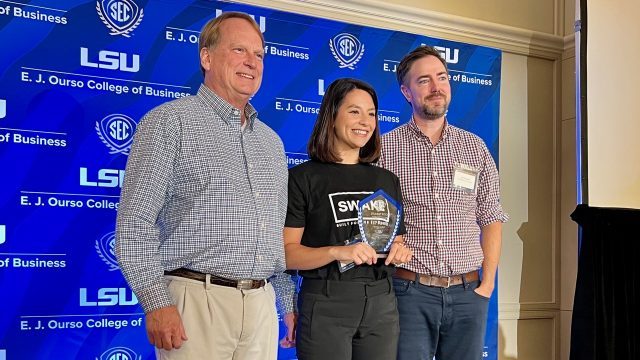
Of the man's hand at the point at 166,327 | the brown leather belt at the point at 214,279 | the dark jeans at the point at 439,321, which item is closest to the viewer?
the man's hand at the point at 166,327

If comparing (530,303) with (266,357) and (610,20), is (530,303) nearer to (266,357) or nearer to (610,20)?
(610,20)

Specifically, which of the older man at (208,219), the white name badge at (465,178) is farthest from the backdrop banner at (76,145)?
the older man at (208,219)

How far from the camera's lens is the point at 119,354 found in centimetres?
304

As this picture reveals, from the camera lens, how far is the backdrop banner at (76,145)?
112 inches

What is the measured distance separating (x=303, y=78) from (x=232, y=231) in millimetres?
1506

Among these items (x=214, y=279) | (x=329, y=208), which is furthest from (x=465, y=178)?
(x=214, y=279)

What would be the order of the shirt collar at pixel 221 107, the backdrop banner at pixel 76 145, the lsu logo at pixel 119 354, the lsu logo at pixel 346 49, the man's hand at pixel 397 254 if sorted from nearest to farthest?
the shirt collar at pixel 221 107
the man's hand at pixel 397 254
the backdrop banner at pixel 76 145
the lsu logo at pixel 119 354
the lsu logo at pixel 346 49

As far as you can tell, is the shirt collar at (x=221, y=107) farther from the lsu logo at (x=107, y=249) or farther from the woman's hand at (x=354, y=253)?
the lsu logo at (x=107, y=249)

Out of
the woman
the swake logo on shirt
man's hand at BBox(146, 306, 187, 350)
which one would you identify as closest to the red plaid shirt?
the woman

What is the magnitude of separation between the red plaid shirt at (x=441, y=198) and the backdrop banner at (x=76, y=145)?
0.52m

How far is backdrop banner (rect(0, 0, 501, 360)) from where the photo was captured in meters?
2.85

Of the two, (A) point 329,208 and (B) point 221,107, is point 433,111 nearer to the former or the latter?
(A) point 329,208

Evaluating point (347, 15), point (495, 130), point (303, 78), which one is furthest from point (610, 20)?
point (303, 78)

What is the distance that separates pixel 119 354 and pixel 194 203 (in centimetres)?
117
